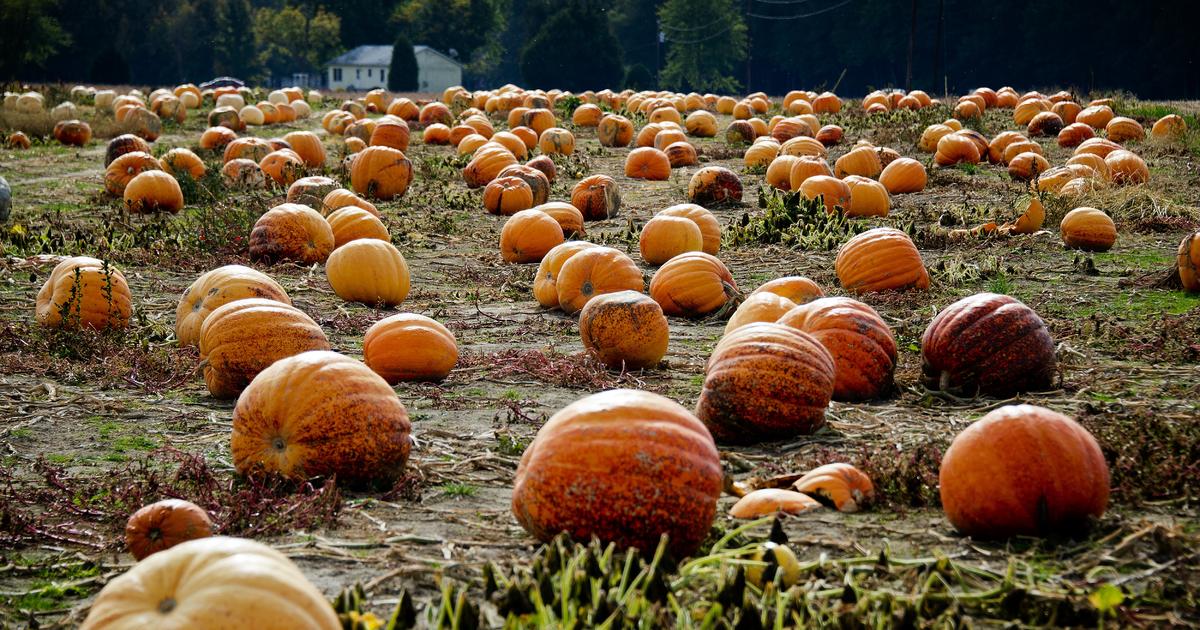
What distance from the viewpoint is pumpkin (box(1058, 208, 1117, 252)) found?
421 inches

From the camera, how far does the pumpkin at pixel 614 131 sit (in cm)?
2244

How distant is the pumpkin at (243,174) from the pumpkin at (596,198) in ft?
14.0

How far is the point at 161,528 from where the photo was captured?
400 centimetres

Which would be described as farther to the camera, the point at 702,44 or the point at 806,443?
the point at 702,44

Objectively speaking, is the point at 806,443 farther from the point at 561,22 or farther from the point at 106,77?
the point at 561,22

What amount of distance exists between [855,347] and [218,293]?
3769 mm

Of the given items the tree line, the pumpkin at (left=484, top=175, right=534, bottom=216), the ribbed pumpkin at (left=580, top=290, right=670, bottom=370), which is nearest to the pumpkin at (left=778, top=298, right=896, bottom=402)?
the ribbed pumpkin at (left=580, top=290, right=670, bottom=370)

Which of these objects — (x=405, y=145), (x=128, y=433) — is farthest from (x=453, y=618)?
(x=405, y=145)

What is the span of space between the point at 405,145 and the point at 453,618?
17.6m

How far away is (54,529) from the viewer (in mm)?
4426

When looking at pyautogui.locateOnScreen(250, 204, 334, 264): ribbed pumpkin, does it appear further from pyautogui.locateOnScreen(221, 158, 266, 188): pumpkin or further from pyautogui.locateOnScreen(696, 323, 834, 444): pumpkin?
pyautogui.locateOnScreen(696, 323, 834, 444): pumpkin

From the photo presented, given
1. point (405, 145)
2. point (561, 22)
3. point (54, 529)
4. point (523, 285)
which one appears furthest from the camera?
point (561, 22)

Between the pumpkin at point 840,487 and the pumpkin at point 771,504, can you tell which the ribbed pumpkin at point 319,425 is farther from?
the pumpkin at point 840,487

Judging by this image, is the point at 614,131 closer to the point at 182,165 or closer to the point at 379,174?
the point at 379,174
